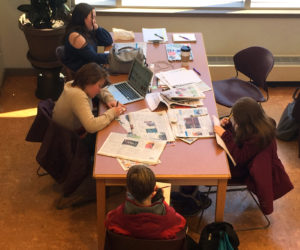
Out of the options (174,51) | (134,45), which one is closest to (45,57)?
(134,45)

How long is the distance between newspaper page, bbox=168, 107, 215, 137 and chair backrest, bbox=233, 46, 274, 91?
3.29 feet

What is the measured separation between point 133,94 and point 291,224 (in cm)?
151

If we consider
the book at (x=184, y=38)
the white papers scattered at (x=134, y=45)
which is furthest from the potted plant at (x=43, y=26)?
the book at (x=184, y=38)

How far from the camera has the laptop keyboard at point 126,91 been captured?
357cm

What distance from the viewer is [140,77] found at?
3629 millimetres

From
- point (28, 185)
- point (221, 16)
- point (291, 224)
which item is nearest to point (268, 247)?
point (291, 224)

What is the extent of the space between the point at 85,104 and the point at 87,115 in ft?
0.29

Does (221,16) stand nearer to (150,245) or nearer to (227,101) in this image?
(227,101)

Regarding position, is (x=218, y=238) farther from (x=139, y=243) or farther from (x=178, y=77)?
(x=178, y=77)

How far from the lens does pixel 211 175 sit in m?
2.80

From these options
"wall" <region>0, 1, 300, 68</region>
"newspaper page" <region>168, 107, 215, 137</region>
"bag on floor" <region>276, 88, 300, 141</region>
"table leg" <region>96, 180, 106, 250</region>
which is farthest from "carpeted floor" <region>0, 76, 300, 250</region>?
"wall" <region>0, 1, 300, 68</region>

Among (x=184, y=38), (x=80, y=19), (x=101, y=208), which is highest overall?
(x=80, y=19)

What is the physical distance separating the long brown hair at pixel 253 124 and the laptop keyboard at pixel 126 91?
857mm

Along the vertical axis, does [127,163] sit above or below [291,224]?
above
